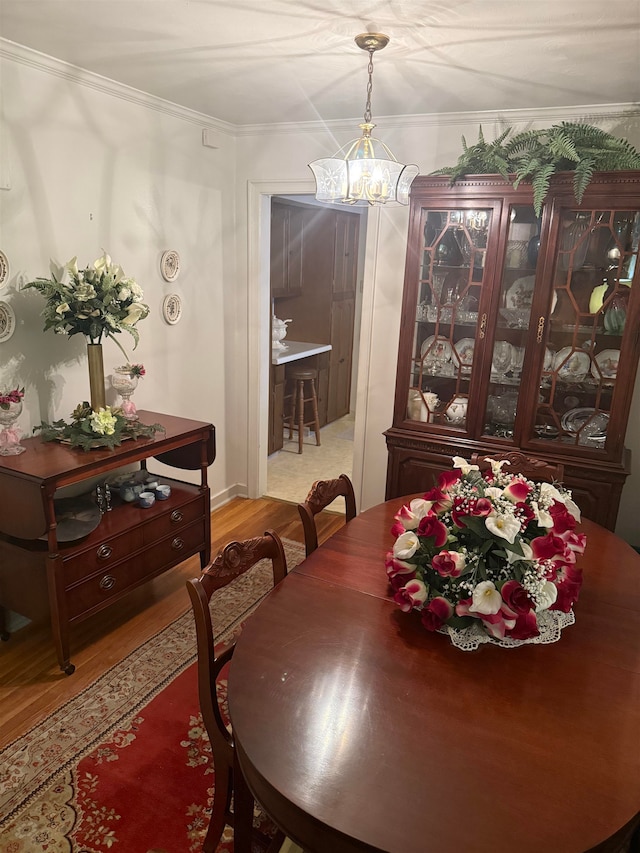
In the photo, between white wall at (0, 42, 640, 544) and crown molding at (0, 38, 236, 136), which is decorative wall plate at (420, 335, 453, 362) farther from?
crown molding at (0, 38, 236, 136)

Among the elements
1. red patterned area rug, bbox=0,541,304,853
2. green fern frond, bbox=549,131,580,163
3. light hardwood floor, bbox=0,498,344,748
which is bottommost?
light hardwood floor, bbox=0,498,344,748

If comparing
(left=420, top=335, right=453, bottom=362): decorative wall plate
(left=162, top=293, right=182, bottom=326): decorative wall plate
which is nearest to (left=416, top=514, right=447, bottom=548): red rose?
(left=420, top=335, right=453, bottom=362): decorative wall plate

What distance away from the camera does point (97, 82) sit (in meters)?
2.84

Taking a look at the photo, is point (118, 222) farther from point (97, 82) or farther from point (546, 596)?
point (546, 596)

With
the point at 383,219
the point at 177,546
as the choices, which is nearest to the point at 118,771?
the point at 177,546

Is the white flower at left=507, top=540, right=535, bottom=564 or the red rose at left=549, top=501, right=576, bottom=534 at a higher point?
the red rose at left=549, top=501, right=576, bottom=534

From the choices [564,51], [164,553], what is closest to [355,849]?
[164,553]

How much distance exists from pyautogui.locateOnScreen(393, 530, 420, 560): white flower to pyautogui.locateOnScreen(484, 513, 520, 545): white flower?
20cm

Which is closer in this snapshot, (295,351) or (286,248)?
(286,248)

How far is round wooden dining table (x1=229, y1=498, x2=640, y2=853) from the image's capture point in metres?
1.06

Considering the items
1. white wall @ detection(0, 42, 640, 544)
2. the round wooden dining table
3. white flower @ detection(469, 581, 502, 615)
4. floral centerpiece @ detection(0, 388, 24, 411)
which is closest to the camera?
the round wooden dining table

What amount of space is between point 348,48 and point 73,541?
7.55 ft

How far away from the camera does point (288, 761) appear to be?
45.8 inches

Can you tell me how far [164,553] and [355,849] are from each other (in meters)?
2.11
